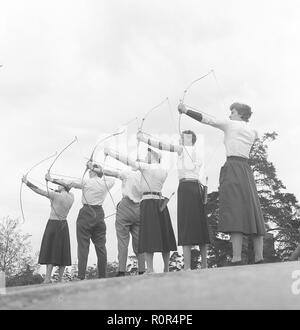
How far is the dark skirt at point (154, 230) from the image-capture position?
271 inches

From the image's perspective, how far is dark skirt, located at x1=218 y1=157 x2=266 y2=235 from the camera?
232 inches

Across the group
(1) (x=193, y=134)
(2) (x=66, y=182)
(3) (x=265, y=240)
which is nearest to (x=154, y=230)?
(1) (x=193, y=134)

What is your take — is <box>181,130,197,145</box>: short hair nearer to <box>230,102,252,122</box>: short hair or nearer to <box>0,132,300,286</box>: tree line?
<box>230,102,252,122</box>: short hair

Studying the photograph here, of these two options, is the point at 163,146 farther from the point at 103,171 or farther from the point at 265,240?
the point at 265,240

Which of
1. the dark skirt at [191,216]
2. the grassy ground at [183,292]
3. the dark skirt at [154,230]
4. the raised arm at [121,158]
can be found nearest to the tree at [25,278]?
the raised arm at [121,158]

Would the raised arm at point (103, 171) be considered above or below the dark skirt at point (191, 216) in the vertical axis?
above

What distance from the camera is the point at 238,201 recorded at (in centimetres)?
595

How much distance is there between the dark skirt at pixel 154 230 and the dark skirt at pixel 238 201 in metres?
1.15

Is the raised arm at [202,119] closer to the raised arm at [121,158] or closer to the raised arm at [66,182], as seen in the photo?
the raised arm at [121,158]
